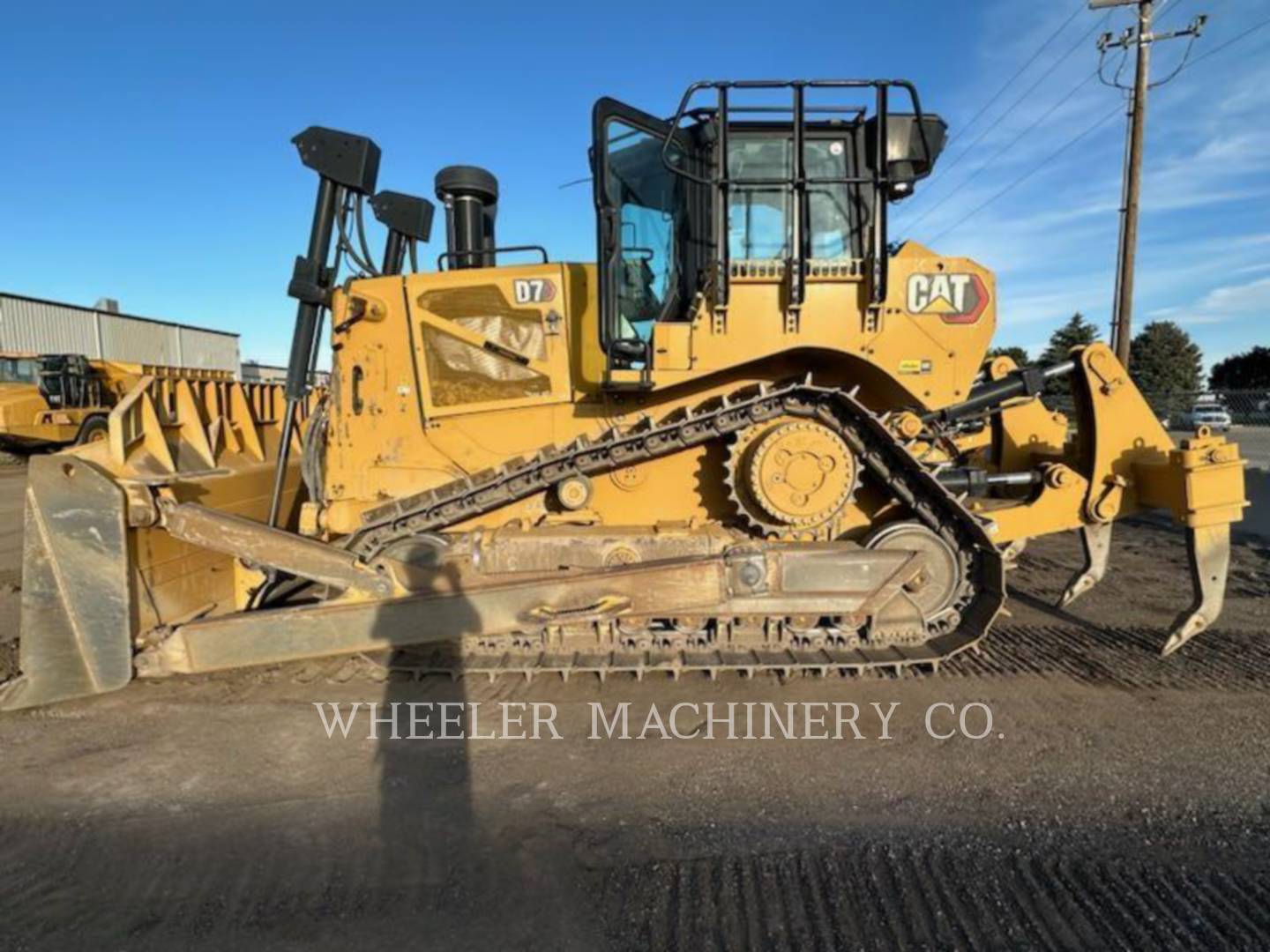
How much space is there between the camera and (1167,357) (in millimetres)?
45375

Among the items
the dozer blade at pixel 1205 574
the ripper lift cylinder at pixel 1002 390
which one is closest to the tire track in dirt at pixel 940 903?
the dozer blade at pixel 1205 574

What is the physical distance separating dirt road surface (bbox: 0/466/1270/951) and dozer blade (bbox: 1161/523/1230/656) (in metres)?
0.33

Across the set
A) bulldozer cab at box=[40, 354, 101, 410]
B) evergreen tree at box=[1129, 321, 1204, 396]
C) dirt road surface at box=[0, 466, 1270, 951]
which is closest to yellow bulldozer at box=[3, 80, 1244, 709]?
dirt road surface at box=[0, 466, 1270, 951]

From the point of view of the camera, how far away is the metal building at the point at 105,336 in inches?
1163

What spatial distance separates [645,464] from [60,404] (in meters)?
15.0

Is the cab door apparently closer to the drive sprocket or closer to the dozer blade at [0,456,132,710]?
the drive sprocket

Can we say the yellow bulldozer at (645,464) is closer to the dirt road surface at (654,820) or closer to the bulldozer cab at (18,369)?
the dirt road surface at (654,820)

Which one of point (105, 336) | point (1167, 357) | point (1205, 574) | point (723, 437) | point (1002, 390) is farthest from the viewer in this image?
point (1167, 357)

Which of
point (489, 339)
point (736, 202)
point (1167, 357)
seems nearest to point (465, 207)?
point (489, 339)

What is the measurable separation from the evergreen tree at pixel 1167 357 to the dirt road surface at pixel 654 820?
47.6 m

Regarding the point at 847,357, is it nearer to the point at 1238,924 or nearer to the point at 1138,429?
the point at 1138,429

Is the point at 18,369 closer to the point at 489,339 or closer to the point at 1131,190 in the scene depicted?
the point at 489,339

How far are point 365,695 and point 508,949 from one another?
2425 mm

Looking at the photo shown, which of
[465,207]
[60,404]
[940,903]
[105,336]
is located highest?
[105,336]
